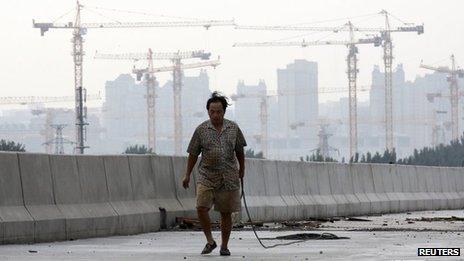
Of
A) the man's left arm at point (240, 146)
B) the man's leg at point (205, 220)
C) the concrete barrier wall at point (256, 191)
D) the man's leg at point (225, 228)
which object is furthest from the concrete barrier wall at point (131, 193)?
the man's left arm at point (240, 146)

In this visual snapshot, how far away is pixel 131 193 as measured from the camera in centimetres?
1859

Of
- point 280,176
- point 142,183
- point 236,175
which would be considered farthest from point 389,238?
point 280,176

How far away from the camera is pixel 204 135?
1435 cm

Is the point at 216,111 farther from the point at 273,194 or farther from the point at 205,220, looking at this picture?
the point at 273,194

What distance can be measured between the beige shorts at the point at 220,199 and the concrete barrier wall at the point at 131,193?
2.21 metres

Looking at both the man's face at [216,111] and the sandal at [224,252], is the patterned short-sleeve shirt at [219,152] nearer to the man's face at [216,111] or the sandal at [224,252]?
the man's face at [216,111]

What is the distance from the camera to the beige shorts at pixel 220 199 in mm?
14227

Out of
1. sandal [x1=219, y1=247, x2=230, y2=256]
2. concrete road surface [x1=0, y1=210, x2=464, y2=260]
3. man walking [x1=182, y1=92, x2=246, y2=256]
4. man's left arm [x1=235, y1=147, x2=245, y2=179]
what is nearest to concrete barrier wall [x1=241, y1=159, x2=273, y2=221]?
concrete road surface [x1=0, y1=210, x2=464, y2=260]

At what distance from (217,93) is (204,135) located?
47cm

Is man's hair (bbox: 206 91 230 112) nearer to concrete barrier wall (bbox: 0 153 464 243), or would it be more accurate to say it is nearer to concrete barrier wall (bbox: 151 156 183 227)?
concrete barrier wall (bbox: 0 153 464 243)

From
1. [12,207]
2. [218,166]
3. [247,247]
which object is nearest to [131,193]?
[12,207]

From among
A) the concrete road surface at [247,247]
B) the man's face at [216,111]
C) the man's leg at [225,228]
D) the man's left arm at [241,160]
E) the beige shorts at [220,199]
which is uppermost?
the man's face at [216,111]

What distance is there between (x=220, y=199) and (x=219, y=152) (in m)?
0.44

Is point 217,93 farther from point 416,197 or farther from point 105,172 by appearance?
point 416,197
